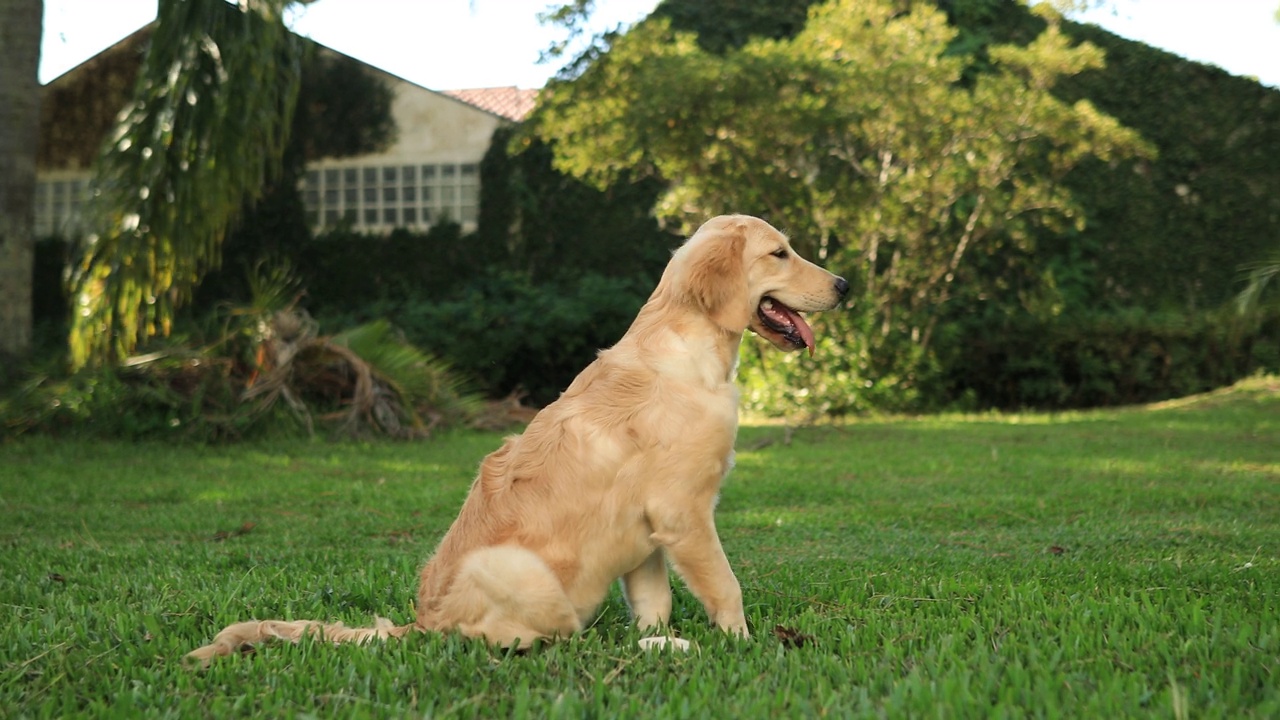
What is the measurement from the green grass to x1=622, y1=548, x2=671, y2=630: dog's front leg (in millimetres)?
116

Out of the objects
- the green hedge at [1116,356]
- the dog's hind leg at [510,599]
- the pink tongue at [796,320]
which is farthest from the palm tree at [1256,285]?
the dog's hind leg at [510,599]

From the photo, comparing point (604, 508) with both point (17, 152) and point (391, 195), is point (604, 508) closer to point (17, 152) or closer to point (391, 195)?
point (17, 152)

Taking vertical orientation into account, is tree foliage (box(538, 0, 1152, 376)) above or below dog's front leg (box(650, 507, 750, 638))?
above

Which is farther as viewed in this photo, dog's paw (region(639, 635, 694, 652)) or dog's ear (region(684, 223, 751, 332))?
dog's ear (region(684, 223, 751, 332))

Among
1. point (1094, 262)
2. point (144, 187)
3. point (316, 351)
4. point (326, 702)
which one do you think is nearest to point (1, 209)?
point (144, 187)

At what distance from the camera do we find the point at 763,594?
457cm

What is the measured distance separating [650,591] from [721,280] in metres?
1.16

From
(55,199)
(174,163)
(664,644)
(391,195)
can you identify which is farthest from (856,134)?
(55,199)

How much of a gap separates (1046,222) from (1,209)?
13.7m

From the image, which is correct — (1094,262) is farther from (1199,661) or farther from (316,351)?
(1199,661)

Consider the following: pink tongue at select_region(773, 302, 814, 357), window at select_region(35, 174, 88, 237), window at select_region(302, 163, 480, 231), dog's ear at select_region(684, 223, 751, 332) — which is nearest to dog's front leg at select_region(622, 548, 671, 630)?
dog's ear at select_region(684, 223, 751, 332)

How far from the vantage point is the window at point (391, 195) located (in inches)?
766

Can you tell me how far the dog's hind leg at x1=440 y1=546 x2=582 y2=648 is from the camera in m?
3.55

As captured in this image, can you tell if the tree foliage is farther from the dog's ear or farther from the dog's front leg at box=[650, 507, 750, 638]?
the dog's front leg at box=[650, 507, 750, 638]
